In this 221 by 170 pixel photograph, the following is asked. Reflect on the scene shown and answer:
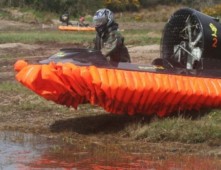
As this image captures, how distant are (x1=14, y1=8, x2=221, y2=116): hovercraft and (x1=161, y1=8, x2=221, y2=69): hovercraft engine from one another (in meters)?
0.01

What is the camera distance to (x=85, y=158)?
6531 millimetres

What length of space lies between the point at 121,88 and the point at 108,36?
4.37 ft

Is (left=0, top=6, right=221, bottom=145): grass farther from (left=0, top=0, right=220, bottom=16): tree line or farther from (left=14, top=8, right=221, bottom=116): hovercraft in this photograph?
(left=0, top=0, right=220, bottom=16): tree line

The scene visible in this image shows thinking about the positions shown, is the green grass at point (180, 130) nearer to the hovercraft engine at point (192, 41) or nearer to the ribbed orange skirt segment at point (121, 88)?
the ribbed orange skirt segment at point (121, 88)

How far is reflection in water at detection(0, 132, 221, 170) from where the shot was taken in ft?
20.2

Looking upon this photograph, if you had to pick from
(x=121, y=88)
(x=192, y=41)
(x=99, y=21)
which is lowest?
(x=121, y=88)

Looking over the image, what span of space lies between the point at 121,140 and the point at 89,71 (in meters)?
0.85

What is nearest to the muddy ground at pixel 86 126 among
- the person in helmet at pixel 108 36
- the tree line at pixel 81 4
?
the person in helmet at pixel 108 36

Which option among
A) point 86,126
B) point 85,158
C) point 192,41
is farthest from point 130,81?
point 192,41

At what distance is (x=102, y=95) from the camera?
7.42m

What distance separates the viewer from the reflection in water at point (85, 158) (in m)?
6.16

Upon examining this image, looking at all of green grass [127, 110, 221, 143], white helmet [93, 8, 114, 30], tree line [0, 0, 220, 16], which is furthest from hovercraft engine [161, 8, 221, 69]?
tree line [0, 0, 220, 16]

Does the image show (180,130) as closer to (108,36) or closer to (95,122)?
(95,122)

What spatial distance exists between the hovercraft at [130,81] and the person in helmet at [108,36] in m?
0.44
